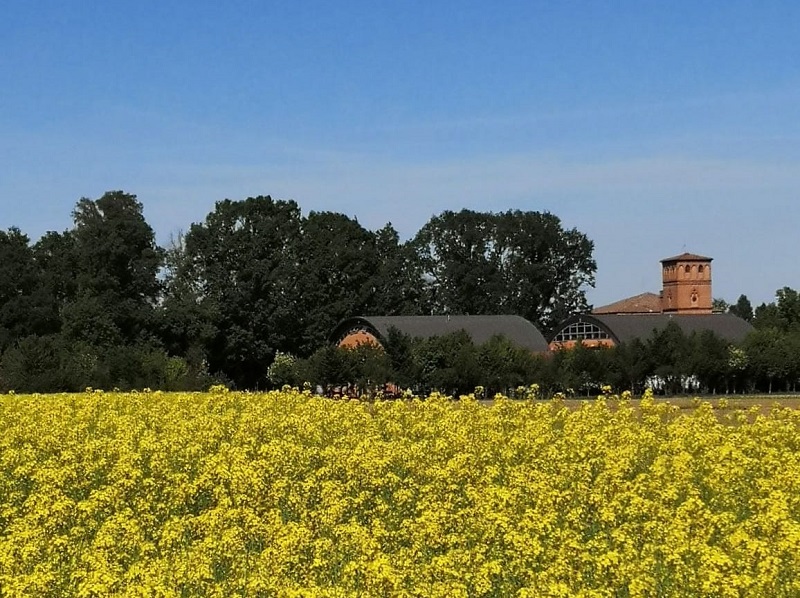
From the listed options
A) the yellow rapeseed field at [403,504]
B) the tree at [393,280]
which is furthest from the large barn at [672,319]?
the yellow rapeseed field at [403,504]

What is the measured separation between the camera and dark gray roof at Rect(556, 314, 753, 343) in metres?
85.2

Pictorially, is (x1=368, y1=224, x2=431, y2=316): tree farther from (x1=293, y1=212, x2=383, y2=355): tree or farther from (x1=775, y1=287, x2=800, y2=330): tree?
(x1=775, y1=287, x2=800, y2=330): tree

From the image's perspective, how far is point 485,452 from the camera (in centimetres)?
1727

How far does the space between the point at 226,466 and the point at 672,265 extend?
10110 centimetres

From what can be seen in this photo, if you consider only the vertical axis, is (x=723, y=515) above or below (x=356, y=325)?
below

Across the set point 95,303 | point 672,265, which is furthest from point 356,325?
point 672,265

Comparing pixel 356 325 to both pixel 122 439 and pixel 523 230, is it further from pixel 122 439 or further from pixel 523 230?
pixel 122 439

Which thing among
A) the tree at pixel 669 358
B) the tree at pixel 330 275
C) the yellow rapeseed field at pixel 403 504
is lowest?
the yellow rapeseed field at pixel 403 504

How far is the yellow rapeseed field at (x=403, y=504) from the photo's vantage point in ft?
32.2

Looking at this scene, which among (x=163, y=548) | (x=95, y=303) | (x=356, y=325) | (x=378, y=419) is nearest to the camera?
(x=163, y=548)

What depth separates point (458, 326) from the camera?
8200cm

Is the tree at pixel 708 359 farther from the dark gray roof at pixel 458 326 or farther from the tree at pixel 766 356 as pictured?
the dark gray roof at pixel 458 326

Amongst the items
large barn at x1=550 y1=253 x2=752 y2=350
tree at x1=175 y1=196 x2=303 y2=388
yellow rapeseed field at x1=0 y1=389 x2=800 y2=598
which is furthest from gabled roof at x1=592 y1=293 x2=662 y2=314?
→ yellow rapeseed field at x1=0 y1=389 x2=800 y2=598

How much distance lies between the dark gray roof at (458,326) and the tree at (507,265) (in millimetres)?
18565
